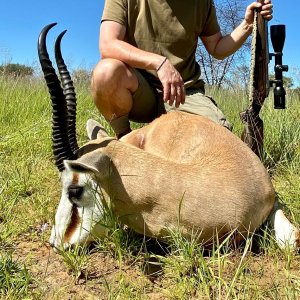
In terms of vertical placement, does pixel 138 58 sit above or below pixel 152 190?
above

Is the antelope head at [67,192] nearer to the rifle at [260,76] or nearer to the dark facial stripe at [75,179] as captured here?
the dark facial stripe at [75,179]

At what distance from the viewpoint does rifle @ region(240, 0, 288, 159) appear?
13.4ft

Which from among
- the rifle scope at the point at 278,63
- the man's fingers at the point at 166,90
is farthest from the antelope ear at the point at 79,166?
the rifle scope at the point at 278,63

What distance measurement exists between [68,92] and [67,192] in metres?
0.75

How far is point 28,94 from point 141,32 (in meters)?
3.79

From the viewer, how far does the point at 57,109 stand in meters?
2.84

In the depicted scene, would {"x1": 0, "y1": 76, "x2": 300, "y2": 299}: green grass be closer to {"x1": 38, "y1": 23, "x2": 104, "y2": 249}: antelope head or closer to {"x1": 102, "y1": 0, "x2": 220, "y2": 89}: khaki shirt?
{"x1": 38, "y1": 23, "x2": 104, "y2": 249}: antelope head

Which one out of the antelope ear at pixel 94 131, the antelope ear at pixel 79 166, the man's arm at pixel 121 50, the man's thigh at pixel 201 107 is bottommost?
the antelope ear at pixel 79 166

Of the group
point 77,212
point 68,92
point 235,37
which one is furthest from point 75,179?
point 235,37

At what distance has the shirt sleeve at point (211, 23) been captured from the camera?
4.73 m

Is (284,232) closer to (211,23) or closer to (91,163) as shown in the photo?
(91,163)

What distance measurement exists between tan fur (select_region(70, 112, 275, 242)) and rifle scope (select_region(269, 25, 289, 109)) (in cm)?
139

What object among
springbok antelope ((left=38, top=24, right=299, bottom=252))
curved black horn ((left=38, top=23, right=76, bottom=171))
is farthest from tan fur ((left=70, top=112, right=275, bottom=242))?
curved black horn ((left=38, top=23, right=76, bottom=171))

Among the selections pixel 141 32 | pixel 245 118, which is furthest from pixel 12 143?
pixel 245 118
